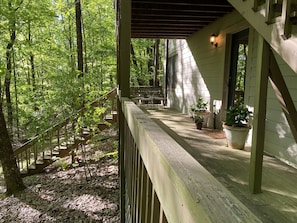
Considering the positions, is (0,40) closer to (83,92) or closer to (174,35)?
(83,92)

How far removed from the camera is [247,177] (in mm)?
2668

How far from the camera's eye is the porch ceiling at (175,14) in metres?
4.47

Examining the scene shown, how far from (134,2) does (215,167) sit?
3.20 meters

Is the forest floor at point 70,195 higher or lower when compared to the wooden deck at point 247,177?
lower

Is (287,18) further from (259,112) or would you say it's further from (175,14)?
(175,14)

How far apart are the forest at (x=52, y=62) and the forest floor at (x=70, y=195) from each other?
100 centimetres

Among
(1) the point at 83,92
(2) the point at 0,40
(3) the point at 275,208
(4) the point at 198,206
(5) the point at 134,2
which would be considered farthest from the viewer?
(2) the point at 0,40

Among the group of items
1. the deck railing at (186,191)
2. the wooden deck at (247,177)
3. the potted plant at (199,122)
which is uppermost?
the deck railing at (186,191)

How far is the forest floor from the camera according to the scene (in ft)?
15.8

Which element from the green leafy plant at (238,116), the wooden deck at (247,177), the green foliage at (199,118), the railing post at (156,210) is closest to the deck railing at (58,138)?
the green foliage at (199,118)

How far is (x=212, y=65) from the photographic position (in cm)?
589

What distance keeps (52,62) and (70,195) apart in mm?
7814

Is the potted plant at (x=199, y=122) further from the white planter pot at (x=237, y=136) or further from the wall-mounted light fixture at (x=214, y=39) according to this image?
the wall-mounted light fixture at (x=214, y=39)

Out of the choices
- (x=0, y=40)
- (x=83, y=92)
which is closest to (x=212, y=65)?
(x=83, y=92)
